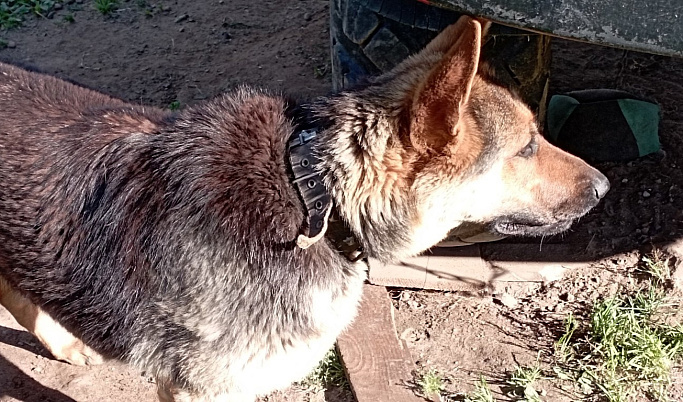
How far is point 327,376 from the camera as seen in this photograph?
3.52 metres

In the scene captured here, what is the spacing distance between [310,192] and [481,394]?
1.43 metres

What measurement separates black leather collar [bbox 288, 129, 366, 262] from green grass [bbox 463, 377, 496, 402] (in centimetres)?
123

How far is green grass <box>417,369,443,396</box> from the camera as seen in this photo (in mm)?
3266

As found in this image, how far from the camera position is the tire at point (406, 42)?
10.3 ft

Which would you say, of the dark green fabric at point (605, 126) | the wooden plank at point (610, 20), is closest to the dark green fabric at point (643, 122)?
the dark green fabric at point (605, 126)

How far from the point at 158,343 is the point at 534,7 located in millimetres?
1772

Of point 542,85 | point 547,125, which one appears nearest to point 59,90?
point 542,85

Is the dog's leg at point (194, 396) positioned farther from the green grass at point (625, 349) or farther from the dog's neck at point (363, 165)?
the green grass at point (625, 349)

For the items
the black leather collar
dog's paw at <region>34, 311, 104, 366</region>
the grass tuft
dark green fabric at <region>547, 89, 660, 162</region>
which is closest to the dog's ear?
the black leather collar

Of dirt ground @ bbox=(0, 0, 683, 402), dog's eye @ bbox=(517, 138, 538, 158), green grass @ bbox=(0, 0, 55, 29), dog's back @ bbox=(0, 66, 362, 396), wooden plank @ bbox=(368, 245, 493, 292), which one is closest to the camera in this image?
dog's back @ bbox=(0, 66, 362, 396)

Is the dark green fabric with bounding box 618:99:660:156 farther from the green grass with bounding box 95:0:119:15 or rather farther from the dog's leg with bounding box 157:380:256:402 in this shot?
the green grass with bounding box 95:0:119:15

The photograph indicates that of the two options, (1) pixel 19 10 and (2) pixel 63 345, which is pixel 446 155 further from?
(1) pixel 19 10

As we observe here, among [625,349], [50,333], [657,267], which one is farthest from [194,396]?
[657,267]

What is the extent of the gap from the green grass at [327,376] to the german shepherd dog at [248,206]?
2.29 ft
